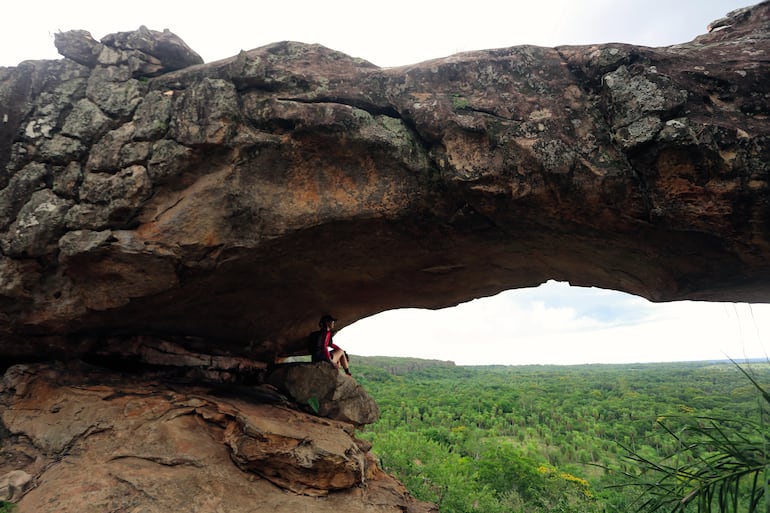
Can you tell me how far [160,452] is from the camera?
6.23 meters

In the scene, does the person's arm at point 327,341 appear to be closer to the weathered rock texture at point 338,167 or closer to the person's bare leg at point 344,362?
the person's bare leg at point 344,362

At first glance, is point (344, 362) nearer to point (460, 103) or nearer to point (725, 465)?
point (460, 103)

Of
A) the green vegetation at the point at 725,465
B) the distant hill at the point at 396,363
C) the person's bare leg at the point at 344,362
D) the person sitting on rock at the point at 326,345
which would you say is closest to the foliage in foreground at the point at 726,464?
the green vegetation at the point at 725,465

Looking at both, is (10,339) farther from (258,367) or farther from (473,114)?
(473,114)

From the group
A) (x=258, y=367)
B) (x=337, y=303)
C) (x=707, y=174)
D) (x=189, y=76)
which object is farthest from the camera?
(x=258, y=367)

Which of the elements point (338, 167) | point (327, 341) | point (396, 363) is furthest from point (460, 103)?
point (396, 363)

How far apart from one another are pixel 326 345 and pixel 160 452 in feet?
13.0

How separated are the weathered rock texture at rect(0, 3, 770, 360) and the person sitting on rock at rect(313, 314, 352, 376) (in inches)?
114

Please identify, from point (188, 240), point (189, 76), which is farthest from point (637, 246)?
point (189, 76)

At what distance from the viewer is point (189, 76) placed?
6.85 meters

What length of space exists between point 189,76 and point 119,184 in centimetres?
199

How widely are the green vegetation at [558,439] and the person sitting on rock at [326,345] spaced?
18.5 ft

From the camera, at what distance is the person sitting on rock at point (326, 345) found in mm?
9539

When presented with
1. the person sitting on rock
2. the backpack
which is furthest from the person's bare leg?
the backpack
